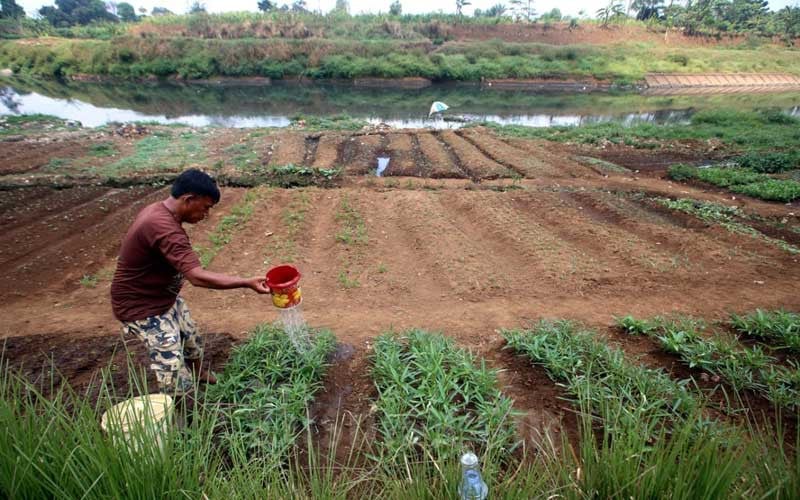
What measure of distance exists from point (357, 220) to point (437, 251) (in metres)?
1.82

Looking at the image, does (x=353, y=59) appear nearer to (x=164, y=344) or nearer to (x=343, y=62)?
(x=343, y=62)

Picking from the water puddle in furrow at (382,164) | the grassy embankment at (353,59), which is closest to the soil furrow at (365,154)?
the water puddle in furrow at (382,164)

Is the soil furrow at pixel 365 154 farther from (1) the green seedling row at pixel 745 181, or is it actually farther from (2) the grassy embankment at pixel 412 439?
(1) the green seedling row at pixel 745 181

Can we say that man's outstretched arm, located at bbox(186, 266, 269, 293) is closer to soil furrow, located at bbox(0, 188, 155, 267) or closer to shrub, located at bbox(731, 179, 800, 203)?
soil furrow, located at bbox(0, 188, 155, 267)

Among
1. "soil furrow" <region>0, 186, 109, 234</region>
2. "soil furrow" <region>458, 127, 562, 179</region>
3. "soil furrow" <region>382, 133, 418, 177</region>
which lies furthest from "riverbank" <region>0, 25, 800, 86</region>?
"soil furrow" <region>0, 186, 109, 234</region>

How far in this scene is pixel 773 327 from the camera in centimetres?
359

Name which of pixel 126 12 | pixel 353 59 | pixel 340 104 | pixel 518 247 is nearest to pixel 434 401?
pixel 518 247

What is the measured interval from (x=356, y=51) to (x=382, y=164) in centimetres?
3026

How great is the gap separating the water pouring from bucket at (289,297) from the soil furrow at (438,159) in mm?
7566

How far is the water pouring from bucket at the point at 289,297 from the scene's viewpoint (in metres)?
2.52

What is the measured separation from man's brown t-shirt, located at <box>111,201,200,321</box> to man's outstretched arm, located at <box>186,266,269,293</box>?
0.06 metres

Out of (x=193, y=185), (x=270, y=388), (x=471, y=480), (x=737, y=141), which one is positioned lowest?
(x=270, y=388)

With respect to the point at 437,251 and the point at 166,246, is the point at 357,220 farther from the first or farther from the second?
the point at 166,246

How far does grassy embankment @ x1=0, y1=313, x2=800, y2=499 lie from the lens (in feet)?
4.61
